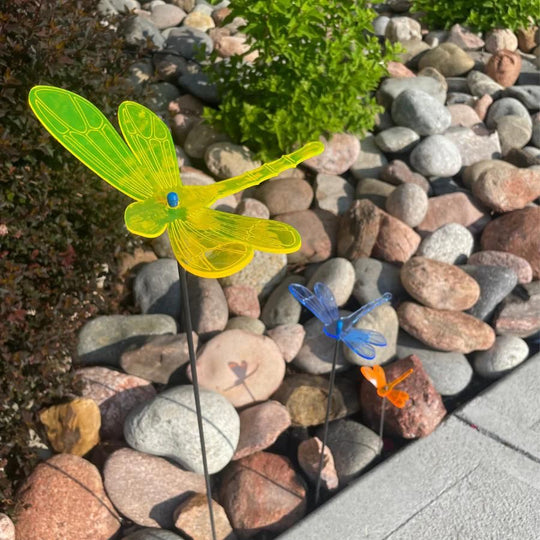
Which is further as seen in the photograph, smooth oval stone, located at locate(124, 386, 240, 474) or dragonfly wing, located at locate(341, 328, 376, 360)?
smooth oval stone, located at locate(124, 386, 240, 474)

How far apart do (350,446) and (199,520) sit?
76 centimetres

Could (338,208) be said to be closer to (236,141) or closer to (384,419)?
(236,141)

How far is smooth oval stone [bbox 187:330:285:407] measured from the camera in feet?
11.5

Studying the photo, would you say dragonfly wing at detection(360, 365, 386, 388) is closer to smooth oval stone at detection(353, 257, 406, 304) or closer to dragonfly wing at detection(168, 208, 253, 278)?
smooth oval stone at detection(353, 257, 406, 304)

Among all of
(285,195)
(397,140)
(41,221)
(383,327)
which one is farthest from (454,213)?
(41,221)

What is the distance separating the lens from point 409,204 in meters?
4.43

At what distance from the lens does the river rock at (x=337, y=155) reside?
485 centimetres

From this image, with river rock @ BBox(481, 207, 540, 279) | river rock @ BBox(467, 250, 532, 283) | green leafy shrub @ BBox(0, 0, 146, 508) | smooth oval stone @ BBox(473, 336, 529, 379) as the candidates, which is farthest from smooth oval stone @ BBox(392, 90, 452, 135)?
green leafy shrub @ BBox(0, 0, 146, 508)

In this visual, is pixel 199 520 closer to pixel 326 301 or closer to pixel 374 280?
pixel 326 301

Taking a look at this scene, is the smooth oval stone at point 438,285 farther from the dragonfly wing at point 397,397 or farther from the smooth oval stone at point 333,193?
the dragonfly wing at point 397,397

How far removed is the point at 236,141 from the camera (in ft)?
15.6

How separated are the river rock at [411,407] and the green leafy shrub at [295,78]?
1.65 m

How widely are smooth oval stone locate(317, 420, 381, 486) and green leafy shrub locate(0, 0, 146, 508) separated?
1.18 metres

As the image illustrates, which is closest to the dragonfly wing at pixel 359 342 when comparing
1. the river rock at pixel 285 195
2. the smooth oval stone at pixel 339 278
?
the smooth oval stone at pixel 339 278
